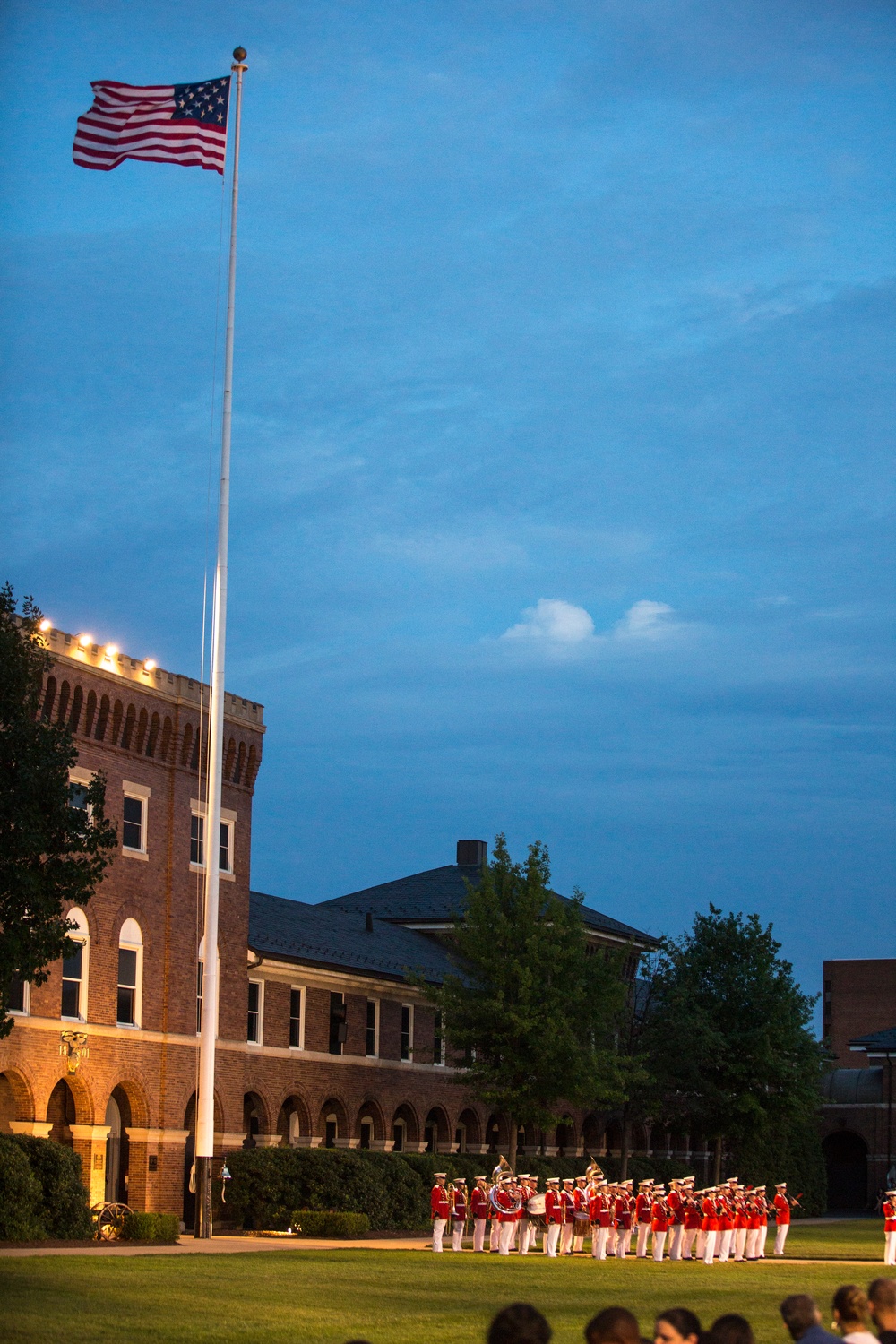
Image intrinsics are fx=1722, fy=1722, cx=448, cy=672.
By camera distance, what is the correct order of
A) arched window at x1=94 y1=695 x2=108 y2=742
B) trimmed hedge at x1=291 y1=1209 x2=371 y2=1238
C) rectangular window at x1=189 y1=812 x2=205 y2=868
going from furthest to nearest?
1. rectangular window at x1=189 y1=812 x2=205 y2=868
2. arched window at x1=94 y1=695 x2=108 y2=742
3. trimmed hedge at x1=291 y1=1209 x2=371 y2=1238

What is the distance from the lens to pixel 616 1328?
24.3 ft

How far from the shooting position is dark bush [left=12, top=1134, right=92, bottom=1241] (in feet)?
110

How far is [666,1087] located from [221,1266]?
37853 mm

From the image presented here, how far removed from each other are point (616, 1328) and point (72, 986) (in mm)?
33935

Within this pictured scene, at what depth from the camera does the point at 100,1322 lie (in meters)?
20.3

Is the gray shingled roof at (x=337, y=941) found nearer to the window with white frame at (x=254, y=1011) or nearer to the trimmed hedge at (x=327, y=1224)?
the window with white frame at (x=254, y=1011)

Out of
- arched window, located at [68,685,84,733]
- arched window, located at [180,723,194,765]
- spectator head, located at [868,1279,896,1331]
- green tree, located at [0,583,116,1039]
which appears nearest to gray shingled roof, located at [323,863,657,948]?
arched window, located at [180,723,194,765]

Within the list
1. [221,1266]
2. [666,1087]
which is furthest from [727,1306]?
[666,1087]

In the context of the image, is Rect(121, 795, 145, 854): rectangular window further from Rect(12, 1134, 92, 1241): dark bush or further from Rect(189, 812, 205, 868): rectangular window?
Rect(12, 1134, 92, 1241): dark bush

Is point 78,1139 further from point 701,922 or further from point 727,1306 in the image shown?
point 701,922

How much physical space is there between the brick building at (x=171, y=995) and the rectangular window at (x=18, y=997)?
51 millimetres

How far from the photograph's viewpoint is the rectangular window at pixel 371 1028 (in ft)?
180

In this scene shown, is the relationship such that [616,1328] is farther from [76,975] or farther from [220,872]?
[220,872]

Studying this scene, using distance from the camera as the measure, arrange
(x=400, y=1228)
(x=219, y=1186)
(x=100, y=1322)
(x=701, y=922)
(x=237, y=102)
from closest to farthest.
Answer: (x=100, y=1322), (x=237, y=102), (x=219, y=1186), (x=400, y=1228), (x=701, y=922)
